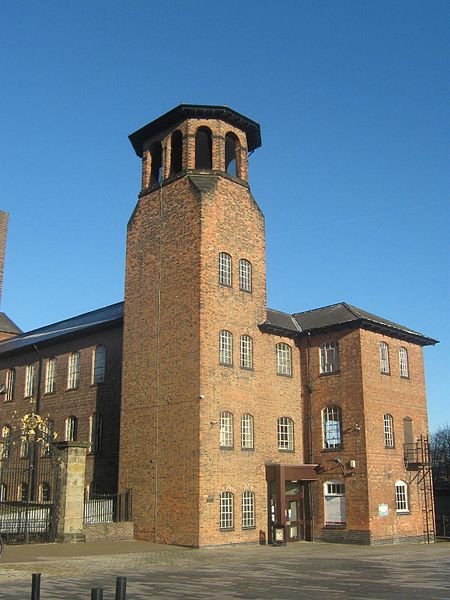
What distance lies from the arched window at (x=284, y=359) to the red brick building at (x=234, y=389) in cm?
7

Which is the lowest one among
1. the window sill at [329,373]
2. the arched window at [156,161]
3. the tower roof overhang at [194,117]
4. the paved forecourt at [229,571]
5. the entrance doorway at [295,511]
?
the paved forecourt at [229,571]

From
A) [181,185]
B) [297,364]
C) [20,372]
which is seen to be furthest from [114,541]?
[20,372]

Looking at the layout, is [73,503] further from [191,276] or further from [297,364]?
[297,364]

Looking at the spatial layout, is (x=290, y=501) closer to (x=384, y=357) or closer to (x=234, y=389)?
(x=234, y=389)

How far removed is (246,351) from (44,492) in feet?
45.6

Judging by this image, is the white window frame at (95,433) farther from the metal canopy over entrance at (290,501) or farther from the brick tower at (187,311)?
the metal canopy over entrance at (290,501)

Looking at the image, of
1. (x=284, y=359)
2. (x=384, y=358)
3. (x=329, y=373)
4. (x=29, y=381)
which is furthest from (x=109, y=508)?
(x=29, y=381)

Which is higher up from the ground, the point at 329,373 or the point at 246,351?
the point at 246,351

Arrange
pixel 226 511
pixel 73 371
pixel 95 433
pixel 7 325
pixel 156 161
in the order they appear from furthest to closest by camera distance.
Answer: pixel 7 325 → pixel 73 371 → pixel 95 433 → pixel 156 161 → pixel 226 511

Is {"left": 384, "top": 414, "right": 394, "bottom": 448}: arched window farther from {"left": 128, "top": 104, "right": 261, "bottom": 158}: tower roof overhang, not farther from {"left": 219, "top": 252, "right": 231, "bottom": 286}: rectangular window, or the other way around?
{"left": 128, "top": 104, "right": 261, "bottom": 158}: tower roof overhang

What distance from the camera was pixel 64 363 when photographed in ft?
117

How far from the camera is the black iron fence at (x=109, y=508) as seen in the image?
2577cm

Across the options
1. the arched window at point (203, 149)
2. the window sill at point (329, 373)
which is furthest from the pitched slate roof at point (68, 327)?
the window sill at point (329, 373)

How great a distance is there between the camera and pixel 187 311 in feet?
85.6
